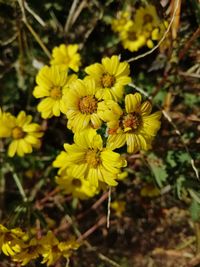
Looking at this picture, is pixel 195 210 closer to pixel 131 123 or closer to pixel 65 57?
pixel 131 123

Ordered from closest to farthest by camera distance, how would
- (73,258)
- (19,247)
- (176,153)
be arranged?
(19,247) → (176,153) → (73,258)

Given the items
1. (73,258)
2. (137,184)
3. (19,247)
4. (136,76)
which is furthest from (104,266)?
(136,76)

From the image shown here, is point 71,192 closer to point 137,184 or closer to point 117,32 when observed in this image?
point 137,184

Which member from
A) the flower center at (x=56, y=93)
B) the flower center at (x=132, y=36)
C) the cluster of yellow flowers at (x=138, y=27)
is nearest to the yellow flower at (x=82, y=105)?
the flower center at (x=56, y=93)

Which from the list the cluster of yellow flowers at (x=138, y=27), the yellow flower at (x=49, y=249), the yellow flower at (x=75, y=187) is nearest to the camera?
the yellow flower at (x=49, y=249)

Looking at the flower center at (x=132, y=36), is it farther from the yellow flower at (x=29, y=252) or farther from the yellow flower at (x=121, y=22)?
the yellow flower at (x=29, y=252)

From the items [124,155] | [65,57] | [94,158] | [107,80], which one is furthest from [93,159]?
[65,57]
